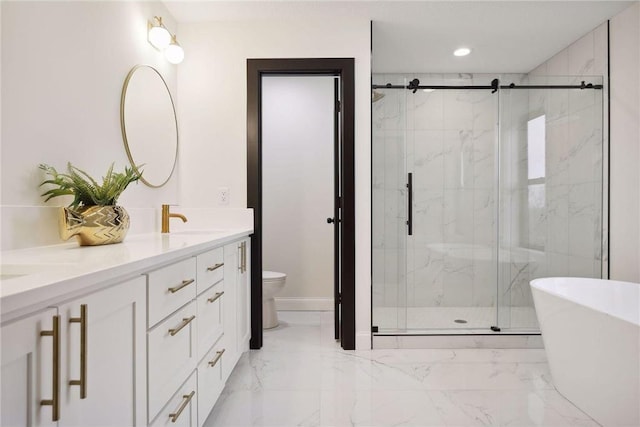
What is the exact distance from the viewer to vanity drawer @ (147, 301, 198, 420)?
41.3 inches

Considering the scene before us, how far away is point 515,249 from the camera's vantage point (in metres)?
3.00

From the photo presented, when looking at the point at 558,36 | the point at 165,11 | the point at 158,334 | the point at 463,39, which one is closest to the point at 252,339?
the point at 158,334

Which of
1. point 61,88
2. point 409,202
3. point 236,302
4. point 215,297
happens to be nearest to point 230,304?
point 236,302

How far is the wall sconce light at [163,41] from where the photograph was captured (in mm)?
2240

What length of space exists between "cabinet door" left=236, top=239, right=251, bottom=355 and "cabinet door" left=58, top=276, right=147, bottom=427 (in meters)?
1.20

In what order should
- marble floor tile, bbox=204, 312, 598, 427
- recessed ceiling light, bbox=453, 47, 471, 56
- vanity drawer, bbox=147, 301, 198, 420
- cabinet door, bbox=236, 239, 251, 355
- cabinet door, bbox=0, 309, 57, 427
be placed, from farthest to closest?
recessed ceiling light, bbox=453, 47, 471, 56, cabinet door, bbox=236, 239, 251, 355, marble floor tile, bbox=204, 312, 598, 427, vanity drawer, bbox=147, 301, 198, 420, cabinet door, bbox=0, 309, 57, 427

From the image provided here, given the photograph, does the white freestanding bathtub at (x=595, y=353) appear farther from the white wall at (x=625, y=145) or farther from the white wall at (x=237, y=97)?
the white wall at (x=237, y=97)

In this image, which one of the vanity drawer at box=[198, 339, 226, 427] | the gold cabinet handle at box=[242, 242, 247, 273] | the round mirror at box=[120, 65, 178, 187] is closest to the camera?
the vanity drawer at box=[198, 339, 226, 427]

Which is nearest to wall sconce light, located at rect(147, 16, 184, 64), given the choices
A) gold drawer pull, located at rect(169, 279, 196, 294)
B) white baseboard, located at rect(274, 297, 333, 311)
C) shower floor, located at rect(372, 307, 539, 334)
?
gold drawer pull, located at rect(169, 279, 196, 294)

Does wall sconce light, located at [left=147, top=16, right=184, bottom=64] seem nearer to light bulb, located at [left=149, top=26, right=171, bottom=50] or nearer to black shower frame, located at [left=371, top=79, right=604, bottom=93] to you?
light bulb, located at [left=149, top=26, right=171, bottom=50]

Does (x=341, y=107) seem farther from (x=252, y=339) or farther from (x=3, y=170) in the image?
(x=3, y=170)

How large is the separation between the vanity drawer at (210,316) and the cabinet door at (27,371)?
2.64 feet

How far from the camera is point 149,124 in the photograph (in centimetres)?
222

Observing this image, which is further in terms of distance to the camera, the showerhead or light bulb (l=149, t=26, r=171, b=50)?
the showerhead
